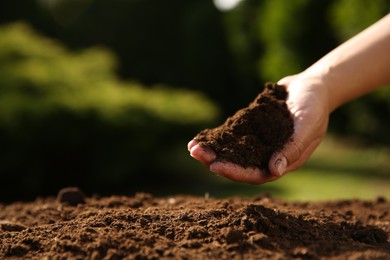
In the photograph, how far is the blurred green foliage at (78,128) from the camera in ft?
24.4

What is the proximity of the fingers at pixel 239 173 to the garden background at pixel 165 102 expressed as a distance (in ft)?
17.4

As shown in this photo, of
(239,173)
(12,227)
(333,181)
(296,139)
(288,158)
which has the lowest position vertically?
(12,227)

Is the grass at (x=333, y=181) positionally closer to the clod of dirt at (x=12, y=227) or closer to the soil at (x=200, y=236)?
the soil at (x=200, y=236)

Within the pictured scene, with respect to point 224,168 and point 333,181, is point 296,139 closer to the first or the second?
point 224,168

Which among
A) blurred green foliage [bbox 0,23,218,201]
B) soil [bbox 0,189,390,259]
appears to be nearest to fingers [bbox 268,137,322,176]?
soil [bbox 0,189,390,259]

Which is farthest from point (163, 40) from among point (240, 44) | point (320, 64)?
point (320, 64)

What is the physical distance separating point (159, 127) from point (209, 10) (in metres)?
8.05

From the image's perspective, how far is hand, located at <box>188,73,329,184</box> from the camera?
99.6 inches

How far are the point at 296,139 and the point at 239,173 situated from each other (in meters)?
0.38

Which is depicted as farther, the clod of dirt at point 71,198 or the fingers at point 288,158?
the clod of dirt at point 71,198

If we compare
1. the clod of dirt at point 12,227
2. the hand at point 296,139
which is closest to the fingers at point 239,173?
the hand at point 296,139

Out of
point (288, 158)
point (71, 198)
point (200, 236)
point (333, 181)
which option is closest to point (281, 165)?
point (288, 158)

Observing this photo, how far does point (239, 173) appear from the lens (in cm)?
253

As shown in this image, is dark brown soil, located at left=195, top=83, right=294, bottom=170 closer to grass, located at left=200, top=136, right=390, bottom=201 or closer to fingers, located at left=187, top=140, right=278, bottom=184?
fingers, located at left=187, top=140, right=278, bottom=184
